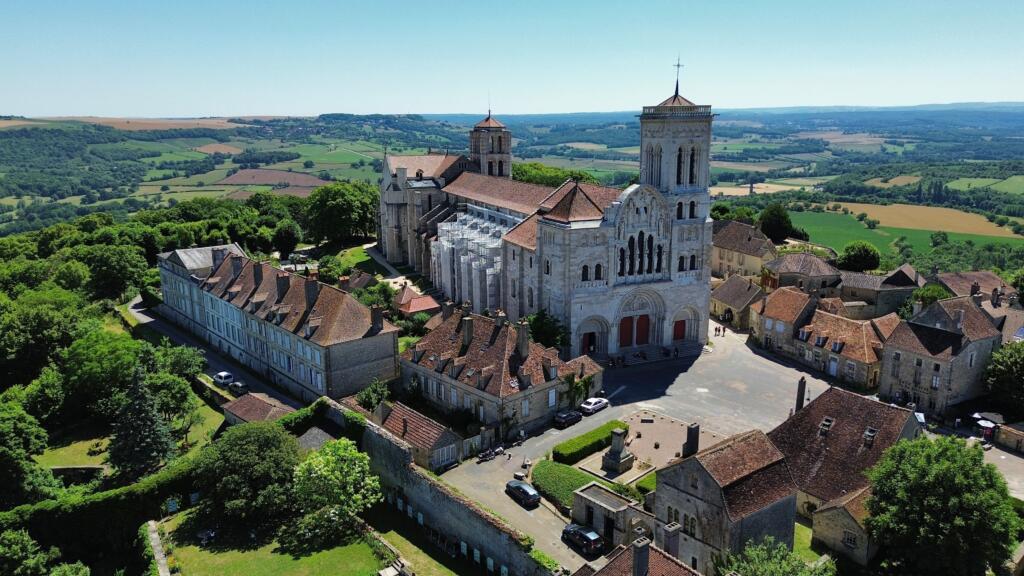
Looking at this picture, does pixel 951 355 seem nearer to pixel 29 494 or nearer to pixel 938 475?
pixel 938 475

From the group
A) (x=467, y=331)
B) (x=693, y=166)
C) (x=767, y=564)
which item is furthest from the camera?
(x=693, y=166)

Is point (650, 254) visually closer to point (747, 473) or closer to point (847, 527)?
point (847, 527)

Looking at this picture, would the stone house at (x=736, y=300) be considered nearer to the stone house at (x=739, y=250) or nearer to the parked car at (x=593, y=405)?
the stone house at (x=739, y=250)

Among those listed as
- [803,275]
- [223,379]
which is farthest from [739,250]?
[223,379]

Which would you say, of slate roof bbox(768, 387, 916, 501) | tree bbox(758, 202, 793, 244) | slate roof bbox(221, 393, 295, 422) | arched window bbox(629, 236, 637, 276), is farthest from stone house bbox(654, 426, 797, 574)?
tree bbox(758, 202, 793, 244)

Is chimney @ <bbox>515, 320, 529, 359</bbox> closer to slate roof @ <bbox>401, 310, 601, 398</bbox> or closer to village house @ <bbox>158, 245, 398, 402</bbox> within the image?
slate roof @ <bbox>401, 310, 601, 398</bbox>

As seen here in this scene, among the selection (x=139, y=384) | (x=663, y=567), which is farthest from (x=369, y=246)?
(x=663, y=567)

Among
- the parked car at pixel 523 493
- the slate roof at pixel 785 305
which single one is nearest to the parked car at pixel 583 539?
the parked car at pixel 523 493
